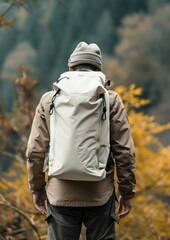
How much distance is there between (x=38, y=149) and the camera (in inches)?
108

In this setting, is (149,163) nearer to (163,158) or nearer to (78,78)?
(163,158)

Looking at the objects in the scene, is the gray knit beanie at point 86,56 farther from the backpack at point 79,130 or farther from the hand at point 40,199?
the hand at point 40,199

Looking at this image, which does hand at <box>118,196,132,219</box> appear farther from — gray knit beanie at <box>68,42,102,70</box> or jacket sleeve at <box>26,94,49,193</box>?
gray knit beanie at <box>68,42,102,70</box>

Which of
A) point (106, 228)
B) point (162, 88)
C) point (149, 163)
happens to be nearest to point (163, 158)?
point (149, 163)

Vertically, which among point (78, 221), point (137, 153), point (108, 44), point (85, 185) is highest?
point (108, 44)

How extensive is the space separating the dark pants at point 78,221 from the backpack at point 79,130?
0.27m

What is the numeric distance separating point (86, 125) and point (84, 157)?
0.16m

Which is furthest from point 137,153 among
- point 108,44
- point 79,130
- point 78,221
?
point 108,44

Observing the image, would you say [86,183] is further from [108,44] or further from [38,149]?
[108,44]

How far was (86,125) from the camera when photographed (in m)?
2.55

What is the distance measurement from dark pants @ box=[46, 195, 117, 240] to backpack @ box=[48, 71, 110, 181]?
27cm

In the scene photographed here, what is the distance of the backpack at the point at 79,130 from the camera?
252 cm

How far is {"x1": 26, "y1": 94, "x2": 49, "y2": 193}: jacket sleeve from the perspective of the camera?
2.76 meters

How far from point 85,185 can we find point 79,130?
13.0 inches
